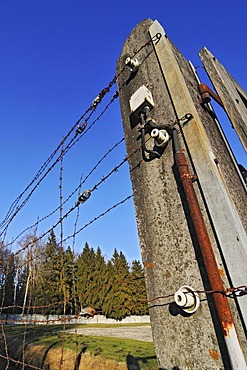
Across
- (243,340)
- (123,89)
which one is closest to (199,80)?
(123,89)

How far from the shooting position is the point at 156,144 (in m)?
1.54

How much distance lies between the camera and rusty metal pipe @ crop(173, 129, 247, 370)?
3.02ft

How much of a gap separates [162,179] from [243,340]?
0.86m

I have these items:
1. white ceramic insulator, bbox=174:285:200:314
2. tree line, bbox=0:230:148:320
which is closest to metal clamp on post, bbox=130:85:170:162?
white ceramic insulator, bbox=174:285:200:314

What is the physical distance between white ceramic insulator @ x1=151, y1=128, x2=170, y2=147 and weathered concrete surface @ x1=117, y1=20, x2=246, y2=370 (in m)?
0.05

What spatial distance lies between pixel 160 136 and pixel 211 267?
0.79m

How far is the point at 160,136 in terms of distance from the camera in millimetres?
1487

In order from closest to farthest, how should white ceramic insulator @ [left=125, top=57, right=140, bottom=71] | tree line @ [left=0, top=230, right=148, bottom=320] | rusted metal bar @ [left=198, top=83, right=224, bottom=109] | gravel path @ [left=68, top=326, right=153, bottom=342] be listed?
rusted metal bar @ [left=198, top=83, right=224, bottom=109] → white ceramic insulator @ [left=125, top=57, right=140, bottom=71] → gravel path @ [left=68, top=326, right=153, bottom=342] → tree line @ [left=0, top=230, right=148, bottom=320]

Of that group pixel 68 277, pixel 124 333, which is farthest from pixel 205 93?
pixel 68 277

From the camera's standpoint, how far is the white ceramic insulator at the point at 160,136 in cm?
148

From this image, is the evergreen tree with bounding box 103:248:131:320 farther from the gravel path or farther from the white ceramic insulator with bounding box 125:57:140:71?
the white ceramic insulator with bounding box 125:57:140:71

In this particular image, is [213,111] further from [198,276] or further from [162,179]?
[198,276]

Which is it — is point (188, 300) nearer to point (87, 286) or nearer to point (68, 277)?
point (68, 277)

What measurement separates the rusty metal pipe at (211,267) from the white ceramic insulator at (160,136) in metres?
0.15
